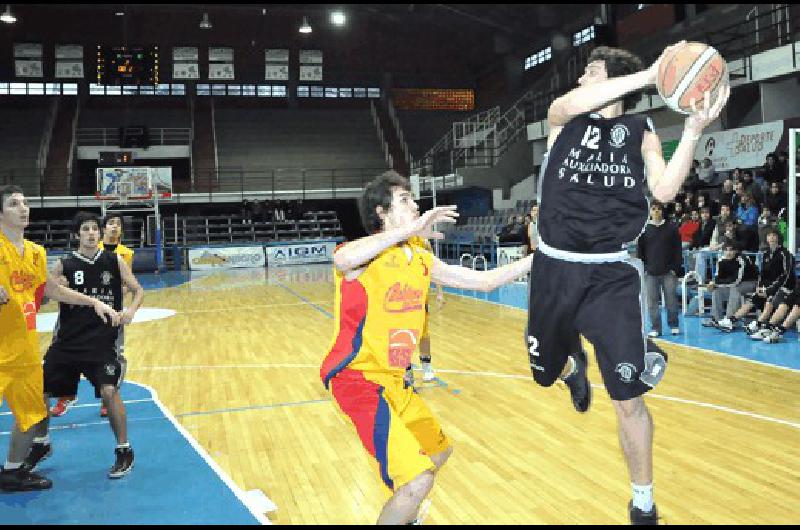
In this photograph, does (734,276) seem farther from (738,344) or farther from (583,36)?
(583,36)

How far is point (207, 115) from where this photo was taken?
34.5 metres

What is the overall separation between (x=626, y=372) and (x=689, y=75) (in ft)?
3.79

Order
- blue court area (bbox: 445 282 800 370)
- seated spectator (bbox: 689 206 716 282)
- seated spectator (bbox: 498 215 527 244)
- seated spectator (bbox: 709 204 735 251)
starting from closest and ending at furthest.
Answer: blue court area (bbox: 445 282 800 370)
seated spectator (bbox: 689 206 716 282)
seated spectator (bbox: 709 204 735 251)
seated spectator (bbox: 498 215 527 244)

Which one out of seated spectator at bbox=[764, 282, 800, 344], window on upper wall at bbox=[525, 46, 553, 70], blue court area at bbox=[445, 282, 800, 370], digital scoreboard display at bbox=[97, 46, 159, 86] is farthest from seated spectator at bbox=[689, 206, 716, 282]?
digital scoreboard display at bbox=[97, 46, 159, 86]

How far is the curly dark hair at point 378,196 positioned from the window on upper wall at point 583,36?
26806mm

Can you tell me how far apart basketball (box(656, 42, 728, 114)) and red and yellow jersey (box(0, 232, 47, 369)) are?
4.03m

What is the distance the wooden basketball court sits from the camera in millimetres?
4066

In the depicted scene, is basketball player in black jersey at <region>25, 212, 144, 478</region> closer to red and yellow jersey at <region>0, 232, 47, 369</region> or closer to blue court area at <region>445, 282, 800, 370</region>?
red and yellow jersey at <region>0, 232, 47, 369</region>

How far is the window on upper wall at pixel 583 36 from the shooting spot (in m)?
28.1

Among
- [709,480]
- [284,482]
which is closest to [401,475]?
[284,482]

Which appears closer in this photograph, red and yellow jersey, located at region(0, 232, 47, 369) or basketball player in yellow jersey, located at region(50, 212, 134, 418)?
red and yellow jersey, located at region(0, 232, 47, 369)

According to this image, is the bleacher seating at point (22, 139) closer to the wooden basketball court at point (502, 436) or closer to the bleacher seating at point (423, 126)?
the bleacher seating at point (423, 126)

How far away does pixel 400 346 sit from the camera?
3.09 metres

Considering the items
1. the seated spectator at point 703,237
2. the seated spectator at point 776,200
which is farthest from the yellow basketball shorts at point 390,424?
the seated spectator at point 776,200
